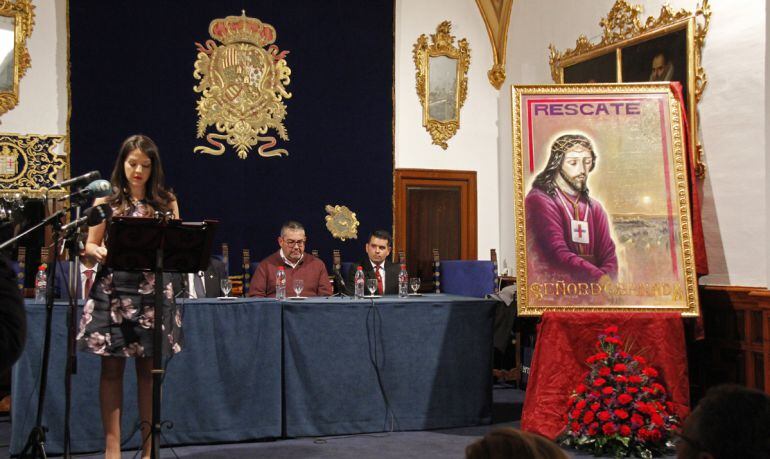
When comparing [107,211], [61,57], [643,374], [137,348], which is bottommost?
[643,374]

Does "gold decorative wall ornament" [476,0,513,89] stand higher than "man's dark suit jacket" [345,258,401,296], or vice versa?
"gold decorative wall ornament" [476,0,513,89]

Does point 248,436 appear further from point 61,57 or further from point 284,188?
point 61,57

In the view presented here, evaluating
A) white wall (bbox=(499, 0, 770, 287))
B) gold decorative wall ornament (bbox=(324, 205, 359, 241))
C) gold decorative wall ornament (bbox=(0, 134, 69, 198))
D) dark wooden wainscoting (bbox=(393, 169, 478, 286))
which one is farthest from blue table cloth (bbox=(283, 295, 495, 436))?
gold decorative wall ornament (bbox=(0, 134, 69, 198))

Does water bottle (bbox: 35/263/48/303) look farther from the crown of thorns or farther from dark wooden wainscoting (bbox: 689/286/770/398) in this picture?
dark wooden wainscoting (bbox: 689/286/770/398)

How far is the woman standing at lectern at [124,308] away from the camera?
11.4 ft

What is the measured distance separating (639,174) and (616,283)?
75cm

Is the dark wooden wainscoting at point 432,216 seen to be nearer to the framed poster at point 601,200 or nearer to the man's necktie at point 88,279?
the framed poster at point 601,200

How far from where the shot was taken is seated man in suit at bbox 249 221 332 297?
6.05 metres

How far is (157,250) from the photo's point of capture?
3.26 m

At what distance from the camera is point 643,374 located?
4.68 m

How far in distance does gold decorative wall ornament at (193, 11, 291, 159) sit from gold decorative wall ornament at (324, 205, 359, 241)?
2.56ft

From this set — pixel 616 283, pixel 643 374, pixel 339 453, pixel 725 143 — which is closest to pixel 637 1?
pixel 725 143

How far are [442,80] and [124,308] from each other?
5.49 m

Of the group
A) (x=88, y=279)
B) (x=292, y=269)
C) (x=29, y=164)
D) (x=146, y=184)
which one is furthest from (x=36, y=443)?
(x=29, y=164)
